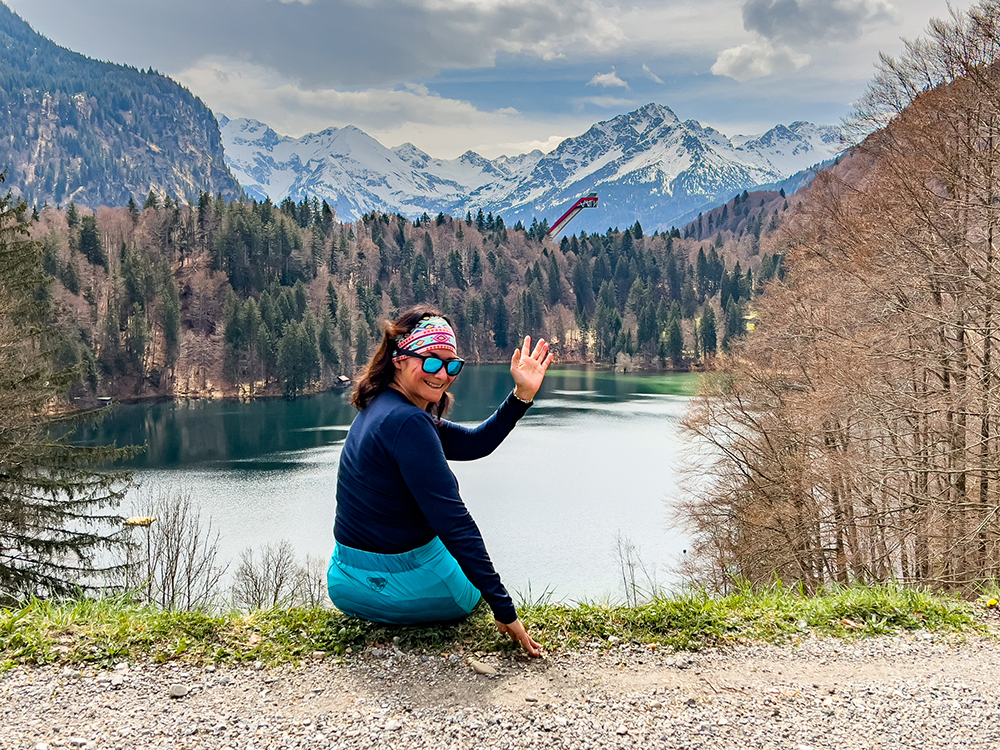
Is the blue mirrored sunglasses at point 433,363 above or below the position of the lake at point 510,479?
above

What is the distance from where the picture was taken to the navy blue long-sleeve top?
3.49m

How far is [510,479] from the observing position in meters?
35.8

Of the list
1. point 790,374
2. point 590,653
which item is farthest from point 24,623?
point 790,374

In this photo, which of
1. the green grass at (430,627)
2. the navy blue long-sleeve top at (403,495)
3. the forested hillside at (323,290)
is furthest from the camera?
the forested hillside at (323,290)

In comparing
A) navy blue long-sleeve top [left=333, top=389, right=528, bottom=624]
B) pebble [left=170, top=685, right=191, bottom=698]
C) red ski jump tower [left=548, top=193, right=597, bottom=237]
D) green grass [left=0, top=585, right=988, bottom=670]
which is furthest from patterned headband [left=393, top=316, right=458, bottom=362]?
red ski jump tower [left=548, top=193, right=597, bottom=237]

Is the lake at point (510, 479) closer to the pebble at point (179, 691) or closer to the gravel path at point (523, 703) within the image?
the gravel path at point (523, 703)

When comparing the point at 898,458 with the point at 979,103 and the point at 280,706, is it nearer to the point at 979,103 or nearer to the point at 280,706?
the point at 979,103

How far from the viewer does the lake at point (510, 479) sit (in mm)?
24750

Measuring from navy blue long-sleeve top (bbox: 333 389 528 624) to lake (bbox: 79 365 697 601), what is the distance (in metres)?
3.42

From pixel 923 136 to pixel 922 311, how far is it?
10.3 ft

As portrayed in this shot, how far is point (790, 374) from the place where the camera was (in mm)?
17141

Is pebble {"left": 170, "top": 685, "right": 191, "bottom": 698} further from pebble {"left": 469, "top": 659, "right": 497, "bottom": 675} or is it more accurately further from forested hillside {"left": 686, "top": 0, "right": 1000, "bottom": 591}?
forested hillside {"left": 686, "top": 0, "right": 1000, "bottom": 591}

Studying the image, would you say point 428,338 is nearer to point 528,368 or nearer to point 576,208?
point 528,368

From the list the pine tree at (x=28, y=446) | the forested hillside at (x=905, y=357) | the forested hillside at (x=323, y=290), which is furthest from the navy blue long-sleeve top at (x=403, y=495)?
the forested hillside at (x=323, y=290)
